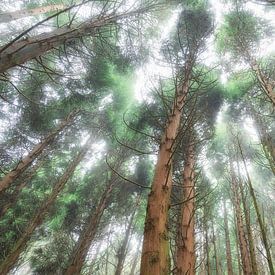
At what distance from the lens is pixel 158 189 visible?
2.77 meters

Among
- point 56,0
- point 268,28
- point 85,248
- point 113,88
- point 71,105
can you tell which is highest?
point 56,0

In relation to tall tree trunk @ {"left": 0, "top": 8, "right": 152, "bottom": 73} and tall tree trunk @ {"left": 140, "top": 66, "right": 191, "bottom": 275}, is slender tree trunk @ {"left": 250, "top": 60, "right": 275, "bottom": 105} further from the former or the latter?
tall tree trunk @ {"left": 140, "top": 66, "right": 191, "bottom": 275}

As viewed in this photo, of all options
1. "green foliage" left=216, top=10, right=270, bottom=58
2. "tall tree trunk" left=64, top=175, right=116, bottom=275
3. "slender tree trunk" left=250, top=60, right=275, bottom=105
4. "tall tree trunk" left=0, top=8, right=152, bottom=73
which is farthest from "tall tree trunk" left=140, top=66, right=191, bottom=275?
"green foliage" left=216, top=10, right=270, bottom=58

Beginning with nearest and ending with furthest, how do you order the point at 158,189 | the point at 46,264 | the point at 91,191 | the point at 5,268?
the point at 158,189, the point at 5,268, the point at 46,264, the point at 91,191

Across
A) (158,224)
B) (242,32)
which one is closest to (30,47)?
(158,224)

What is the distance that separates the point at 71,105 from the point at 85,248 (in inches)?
255

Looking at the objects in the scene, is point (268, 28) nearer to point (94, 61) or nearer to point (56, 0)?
point (94, 61)

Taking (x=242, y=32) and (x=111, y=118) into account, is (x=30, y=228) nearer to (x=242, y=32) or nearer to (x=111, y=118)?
(x=111, y=118)

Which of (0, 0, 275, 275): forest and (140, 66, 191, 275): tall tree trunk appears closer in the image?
(140, 66, 191, 275): tall tree trunk

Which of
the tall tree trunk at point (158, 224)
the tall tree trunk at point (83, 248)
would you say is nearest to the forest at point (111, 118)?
the tall tree trunk at point (83, 248)

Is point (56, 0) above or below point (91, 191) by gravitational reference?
above

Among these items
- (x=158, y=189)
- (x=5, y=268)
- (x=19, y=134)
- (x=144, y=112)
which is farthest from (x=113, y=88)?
(x=158, y=189)

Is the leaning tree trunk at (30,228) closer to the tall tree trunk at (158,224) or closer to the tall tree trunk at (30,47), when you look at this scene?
the tall tree trunk at (30,47)

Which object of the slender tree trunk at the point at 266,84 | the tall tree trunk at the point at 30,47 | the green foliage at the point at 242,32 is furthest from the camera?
the green foliage at the point at 242,32
